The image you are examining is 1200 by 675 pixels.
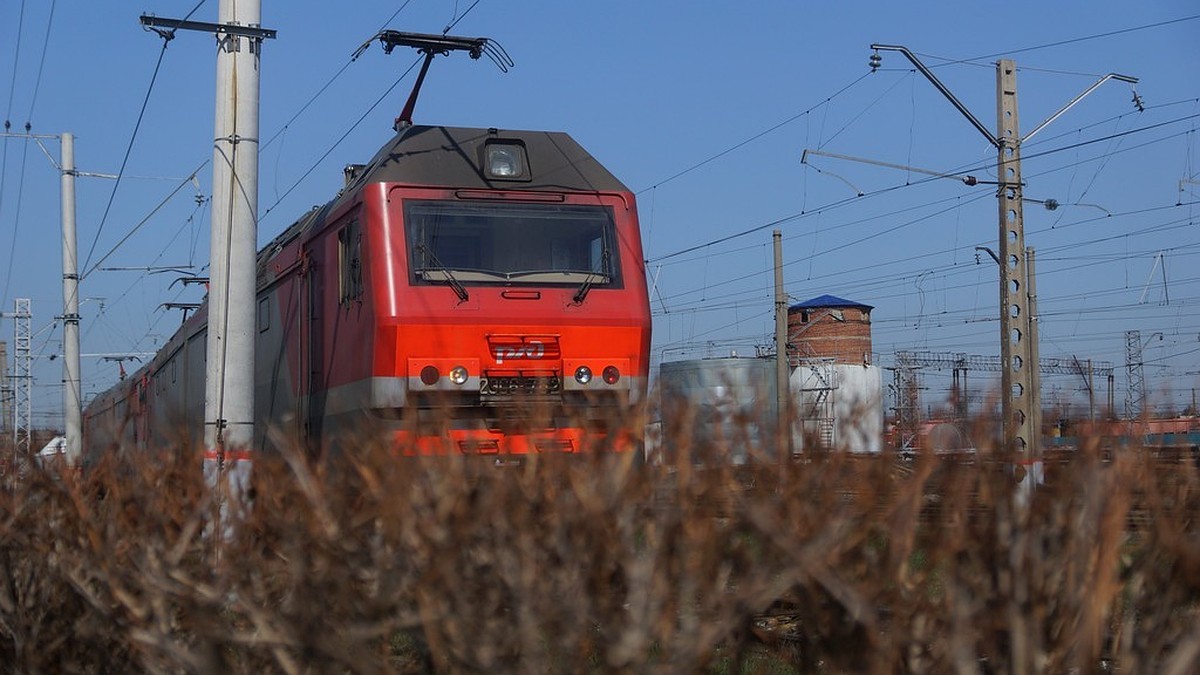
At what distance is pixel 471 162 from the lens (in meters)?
10.7

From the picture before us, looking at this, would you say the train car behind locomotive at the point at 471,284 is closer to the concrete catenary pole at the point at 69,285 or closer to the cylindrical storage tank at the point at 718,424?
the cylindrical storage tank at the point at 718,424

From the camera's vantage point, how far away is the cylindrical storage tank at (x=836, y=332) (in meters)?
45.2

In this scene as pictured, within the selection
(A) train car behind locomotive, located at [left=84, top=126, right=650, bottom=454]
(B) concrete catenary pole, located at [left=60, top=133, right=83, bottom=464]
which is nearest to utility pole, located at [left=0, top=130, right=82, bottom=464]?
(B) concrete catenary pole, located at [left=60, top=133, right=83, bottom=464]

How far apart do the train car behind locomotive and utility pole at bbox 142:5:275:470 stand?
94 cm

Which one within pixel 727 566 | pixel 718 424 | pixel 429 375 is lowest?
pixel 727 566

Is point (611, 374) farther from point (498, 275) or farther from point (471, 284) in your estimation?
point (471, 284)

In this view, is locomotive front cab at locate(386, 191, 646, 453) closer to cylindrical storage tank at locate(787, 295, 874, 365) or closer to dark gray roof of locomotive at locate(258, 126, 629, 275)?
dark gray roof of locomotive at locate(258, 126, 629, 275)

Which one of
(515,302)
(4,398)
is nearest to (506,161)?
(515,302)

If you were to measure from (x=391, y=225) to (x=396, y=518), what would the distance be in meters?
7.37

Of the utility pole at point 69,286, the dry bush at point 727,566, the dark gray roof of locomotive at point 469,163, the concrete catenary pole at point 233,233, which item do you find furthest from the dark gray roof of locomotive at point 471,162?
the utility pole at point 69,286

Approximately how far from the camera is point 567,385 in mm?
10094

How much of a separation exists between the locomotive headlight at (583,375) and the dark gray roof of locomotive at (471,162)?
5.47ft

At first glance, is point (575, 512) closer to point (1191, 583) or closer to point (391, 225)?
point (1191, 583)

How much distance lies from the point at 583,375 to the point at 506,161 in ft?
6.81
